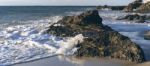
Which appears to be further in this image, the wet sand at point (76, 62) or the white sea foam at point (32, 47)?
the white sea foam at point (32, 47)

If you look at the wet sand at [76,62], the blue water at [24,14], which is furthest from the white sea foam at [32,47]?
the blue water at [24,14]

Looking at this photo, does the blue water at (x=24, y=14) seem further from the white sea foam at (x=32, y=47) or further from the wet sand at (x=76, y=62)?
the wet sand at (x=76, y=62)

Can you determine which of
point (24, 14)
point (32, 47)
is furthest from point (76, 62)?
point (24, 14)

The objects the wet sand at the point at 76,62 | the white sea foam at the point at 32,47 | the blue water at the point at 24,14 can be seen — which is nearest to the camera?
the wet sand at the point at 76,62

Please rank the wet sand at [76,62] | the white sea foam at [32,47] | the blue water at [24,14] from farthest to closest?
the blue water at [24,14] → the white sea foam at [32,47] → the wet sand at [76,62]

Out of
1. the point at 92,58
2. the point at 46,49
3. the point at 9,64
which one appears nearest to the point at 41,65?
the point at 9,64

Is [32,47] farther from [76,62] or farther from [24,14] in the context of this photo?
[24,14]

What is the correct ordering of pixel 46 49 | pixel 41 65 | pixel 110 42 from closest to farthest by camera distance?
pixel 41 65
pixel 110 42
pixel 46 49

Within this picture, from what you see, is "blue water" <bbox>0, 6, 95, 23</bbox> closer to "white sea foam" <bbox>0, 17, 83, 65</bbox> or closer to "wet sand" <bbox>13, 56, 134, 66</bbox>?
"white sea foam" <bbox>0, 17, 83, 65</bbox>

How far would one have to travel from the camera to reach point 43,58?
54.8 feet

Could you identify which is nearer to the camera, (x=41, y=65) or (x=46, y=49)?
(x=41, y=65)

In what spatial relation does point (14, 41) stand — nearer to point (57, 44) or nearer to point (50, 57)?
point (57, 44)

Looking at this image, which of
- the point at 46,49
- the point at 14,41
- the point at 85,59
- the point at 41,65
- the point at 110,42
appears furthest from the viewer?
the point at 14,41

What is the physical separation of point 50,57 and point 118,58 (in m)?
2.94
